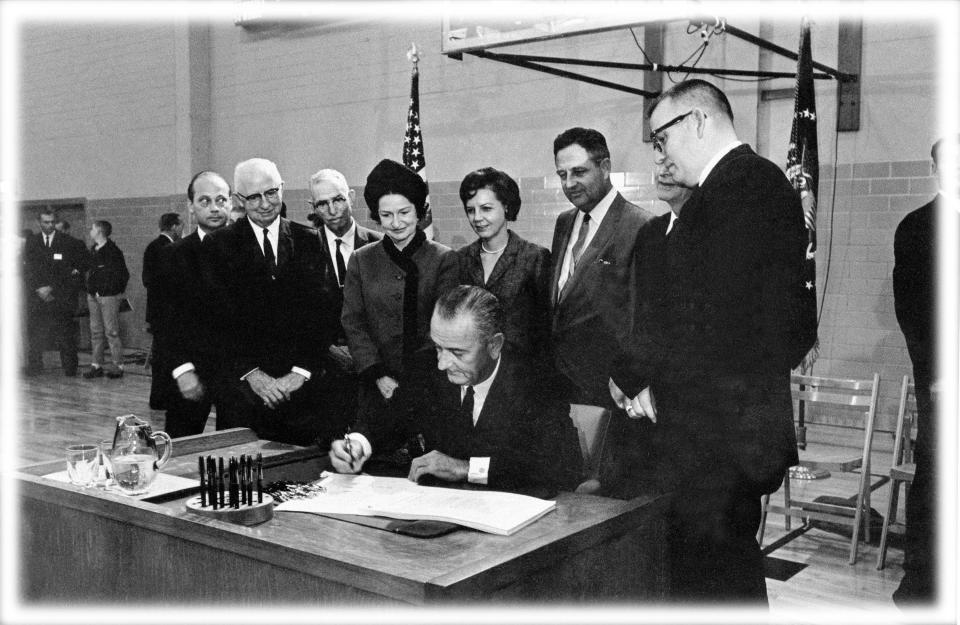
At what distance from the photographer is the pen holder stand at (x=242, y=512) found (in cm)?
175

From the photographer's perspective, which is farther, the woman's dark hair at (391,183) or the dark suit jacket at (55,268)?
the dark suit jacket at (55,268)

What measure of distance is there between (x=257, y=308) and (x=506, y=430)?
4.77 feet

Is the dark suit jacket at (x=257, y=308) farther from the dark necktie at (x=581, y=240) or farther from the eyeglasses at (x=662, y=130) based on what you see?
the eyeglasses at (x=662, y=130)

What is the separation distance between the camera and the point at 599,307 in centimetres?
303

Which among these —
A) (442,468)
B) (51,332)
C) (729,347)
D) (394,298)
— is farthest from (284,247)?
(51,332)

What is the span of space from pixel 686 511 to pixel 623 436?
20.8 inches

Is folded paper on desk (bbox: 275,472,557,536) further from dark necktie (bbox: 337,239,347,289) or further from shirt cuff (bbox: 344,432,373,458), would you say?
dark necktie (bbox: 337,239,347,289)

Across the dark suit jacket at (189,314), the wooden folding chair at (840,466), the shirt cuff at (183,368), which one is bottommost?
the wooden folding chair at (840,466)

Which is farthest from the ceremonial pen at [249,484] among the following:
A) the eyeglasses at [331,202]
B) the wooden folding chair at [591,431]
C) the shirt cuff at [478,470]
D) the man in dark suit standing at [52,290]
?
the man in dark suit standing at [52,290]

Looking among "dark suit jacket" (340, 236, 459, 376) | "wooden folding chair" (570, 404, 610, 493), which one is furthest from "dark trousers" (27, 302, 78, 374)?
"wooden folding chair" (570, 404, 610, 493)

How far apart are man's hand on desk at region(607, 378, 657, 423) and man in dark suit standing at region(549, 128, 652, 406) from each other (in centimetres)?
58

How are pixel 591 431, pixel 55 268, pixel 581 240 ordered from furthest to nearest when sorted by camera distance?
pixel 55 268 < pixel 581 240 < pixel 591 431

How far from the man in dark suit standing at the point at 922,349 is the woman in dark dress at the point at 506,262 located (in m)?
1.13

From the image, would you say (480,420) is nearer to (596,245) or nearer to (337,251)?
(596,245)
